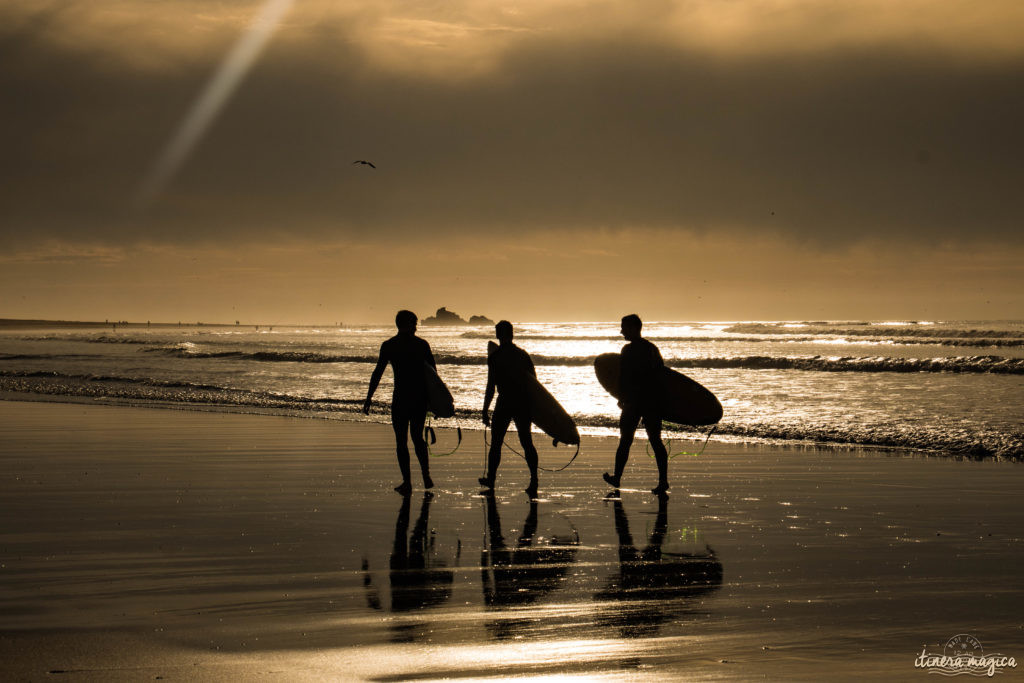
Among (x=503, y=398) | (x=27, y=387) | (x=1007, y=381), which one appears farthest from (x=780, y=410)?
(x=27, y=387)

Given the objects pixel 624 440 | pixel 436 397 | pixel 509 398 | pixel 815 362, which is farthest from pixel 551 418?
pixel 815 362

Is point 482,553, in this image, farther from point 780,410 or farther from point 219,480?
point 780,410

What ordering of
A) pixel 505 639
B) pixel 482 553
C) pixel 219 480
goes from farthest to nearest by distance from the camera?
pixel 219 480 < pixel 482 553 < pixel 505 639

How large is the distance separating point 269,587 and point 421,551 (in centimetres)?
169

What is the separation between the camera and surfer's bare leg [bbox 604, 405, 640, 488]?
38.3 feet

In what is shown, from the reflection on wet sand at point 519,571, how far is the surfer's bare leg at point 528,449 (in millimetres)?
1790

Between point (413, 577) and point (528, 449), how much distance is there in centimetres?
473

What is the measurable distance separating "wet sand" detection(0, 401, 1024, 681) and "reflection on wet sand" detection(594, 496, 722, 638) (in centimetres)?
3

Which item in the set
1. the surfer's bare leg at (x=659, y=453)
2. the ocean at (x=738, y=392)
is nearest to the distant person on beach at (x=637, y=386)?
the surfer's bare leg at (x=659, y=453)

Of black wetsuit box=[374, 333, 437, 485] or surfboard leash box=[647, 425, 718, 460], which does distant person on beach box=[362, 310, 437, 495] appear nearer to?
black wetsuit box=[374, 333, 437, 485]

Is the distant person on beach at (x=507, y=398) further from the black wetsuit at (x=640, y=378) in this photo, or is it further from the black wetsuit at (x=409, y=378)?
the black wetsuit at (x=640, y=378)

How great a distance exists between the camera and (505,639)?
5.48m

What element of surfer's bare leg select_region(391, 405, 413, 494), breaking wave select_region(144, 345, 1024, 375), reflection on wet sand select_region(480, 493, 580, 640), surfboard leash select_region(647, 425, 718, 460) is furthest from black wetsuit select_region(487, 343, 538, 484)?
breaking wave select_region(144, 345, 1024, 375)

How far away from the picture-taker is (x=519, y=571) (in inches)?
288
